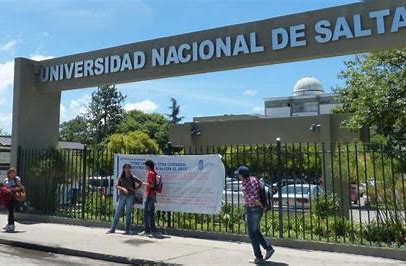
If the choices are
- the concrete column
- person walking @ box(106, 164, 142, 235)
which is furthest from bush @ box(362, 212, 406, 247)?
the concrete column

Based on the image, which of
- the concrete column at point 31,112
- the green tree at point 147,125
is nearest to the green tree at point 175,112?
the green tree at point 147,125

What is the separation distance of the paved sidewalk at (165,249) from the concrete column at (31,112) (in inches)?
170

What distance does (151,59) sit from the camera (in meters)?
14.4

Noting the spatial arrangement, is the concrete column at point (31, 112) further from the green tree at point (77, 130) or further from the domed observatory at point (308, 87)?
the domed observatory at point (308, 87)

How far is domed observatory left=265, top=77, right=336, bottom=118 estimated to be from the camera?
3801 inches

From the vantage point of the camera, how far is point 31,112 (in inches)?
645

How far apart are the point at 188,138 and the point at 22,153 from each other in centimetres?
1175

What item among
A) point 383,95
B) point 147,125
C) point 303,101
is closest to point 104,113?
point 147,125

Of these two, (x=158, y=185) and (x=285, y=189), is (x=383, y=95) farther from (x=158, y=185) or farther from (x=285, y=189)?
(x=158, y=185)

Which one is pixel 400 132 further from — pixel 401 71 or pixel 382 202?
pixel 382 202

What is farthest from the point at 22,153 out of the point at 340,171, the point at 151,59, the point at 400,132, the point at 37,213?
the point at 400,132

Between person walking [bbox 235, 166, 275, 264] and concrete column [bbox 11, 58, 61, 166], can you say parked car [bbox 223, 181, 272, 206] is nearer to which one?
person walking [bbox 235, 166, 275, 264]

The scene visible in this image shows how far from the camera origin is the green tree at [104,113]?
236 feet

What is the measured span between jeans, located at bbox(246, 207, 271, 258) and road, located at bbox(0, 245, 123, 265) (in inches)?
108
